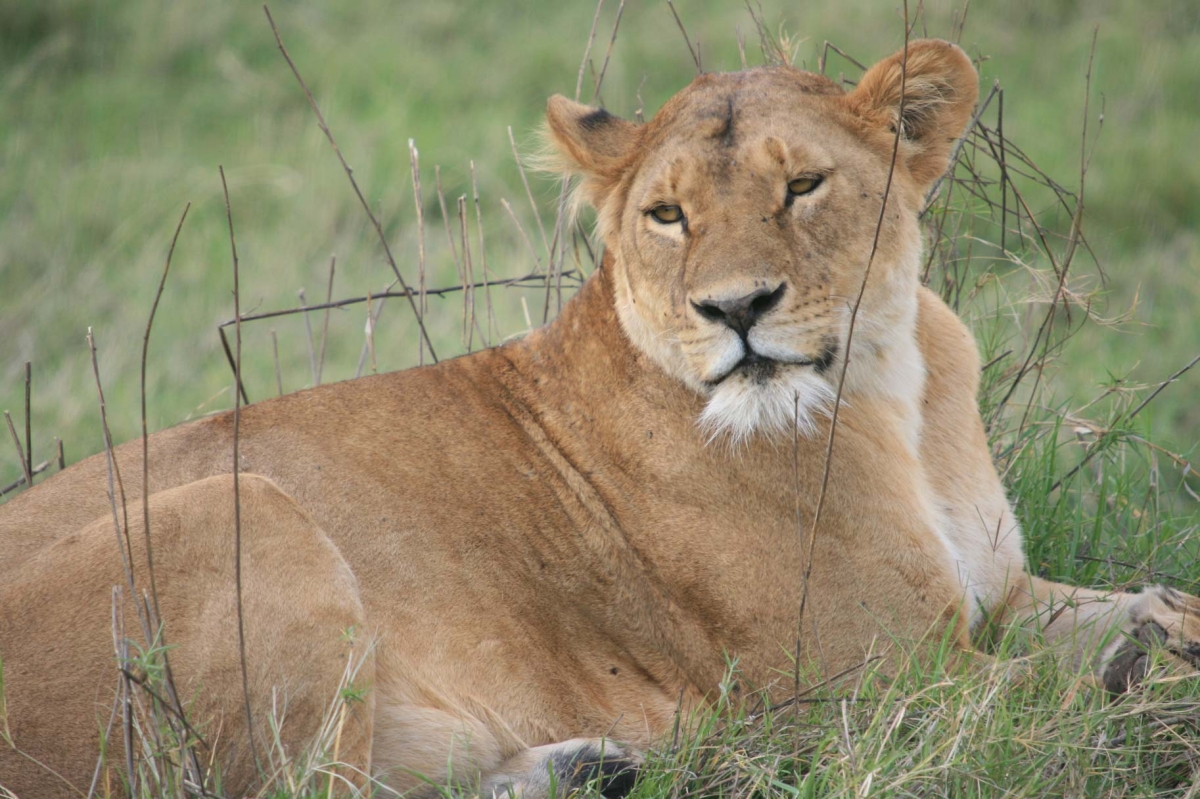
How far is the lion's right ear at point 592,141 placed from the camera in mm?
3465

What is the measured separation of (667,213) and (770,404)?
559 millimetres

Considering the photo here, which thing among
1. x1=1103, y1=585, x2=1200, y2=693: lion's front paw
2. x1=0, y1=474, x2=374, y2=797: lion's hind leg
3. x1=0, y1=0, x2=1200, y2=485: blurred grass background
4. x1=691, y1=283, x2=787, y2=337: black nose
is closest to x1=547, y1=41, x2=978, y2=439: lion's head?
x1=691, y1=283, x2=787, y2=337: black nose

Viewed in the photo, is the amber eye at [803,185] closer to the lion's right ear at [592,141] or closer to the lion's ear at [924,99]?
the lion's ear at [924,99]

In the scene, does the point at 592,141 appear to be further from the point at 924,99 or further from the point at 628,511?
the point at 628,511

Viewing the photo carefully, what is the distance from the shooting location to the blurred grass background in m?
6.98

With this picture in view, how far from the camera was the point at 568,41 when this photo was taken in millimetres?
9789

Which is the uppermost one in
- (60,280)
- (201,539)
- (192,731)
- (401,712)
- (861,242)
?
(861,242)

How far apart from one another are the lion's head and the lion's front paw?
0.74 meters

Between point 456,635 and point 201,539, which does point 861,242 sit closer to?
point 456,635

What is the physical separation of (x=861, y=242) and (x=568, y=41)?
281 inches

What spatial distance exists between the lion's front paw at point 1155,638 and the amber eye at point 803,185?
120 cm

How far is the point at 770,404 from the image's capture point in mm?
2988

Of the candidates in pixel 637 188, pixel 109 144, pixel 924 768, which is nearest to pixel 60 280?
pixel 109 144

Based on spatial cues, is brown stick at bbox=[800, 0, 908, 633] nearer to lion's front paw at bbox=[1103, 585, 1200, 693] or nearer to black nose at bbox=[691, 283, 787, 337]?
black nose at bbox=[691, 283, 787, 337]
